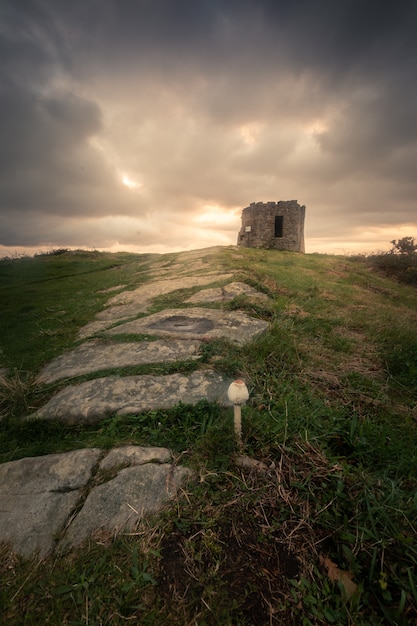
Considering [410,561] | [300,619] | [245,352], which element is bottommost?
[300,619]

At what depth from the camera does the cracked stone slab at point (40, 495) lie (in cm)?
178

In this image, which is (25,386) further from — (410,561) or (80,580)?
(410,561)

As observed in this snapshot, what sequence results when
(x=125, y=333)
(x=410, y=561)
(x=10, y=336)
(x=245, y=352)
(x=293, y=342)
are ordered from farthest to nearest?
(x=10, y=336), (x=125, y=333), (x=293, y=342), (x=245, y=352), (x=410, y=561)

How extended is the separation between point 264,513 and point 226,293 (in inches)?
199

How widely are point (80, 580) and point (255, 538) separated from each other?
1.00 metres

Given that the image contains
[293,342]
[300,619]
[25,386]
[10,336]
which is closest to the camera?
[300,619]

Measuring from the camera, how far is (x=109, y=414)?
2.82m

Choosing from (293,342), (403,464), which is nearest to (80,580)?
(403,464)

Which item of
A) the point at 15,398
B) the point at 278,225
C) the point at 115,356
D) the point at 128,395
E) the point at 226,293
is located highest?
the point at 278,225

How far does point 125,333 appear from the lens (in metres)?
4.77

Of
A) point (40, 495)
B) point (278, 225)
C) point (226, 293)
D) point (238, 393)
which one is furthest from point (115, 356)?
point (278, 225)

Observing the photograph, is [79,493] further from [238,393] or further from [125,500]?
[238,393]

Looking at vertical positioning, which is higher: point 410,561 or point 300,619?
point 410,561

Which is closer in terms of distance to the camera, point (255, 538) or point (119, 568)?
point (119, 568)
